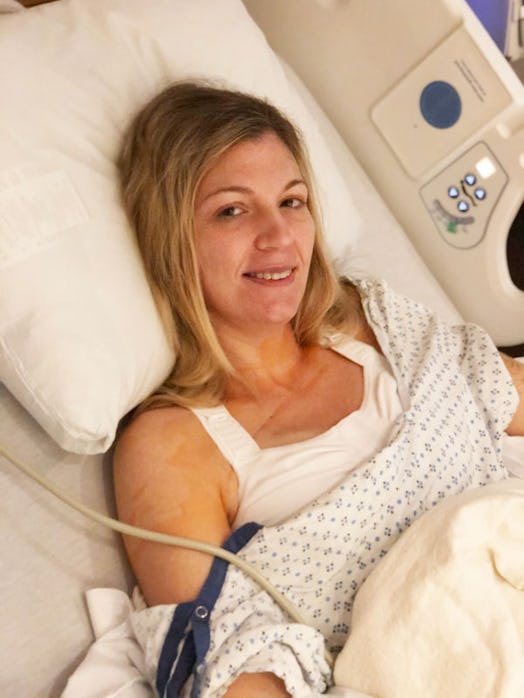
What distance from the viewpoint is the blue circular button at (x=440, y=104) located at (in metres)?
1.63

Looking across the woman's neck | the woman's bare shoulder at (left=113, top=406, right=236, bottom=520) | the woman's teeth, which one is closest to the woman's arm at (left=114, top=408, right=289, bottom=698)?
the woman's bare shoulder at (left=113, top=406, right=236, bottom=520)

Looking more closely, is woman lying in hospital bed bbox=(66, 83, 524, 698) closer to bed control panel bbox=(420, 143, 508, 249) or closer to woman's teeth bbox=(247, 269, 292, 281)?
woman's teeth bbox=(247, 269, 292, 281)

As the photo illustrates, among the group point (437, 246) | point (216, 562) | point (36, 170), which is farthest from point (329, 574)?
point (437, 246)

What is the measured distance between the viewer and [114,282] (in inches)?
48.1

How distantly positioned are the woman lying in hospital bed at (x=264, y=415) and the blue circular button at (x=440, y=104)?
39cm

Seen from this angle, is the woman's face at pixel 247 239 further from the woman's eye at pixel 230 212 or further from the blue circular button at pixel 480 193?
the blue circular button at pixel 480 193

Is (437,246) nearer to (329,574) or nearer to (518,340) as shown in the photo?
(518,340)

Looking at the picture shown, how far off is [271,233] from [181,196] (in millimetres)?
153

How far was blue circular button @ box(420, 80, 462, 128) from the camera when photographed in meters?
1.63

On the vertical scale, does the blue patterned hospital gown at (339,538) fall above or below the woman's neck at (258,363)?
below

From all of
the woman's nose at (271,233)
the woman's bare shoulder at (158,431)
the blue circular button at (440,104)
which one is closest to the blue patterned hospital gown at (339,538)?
the woman's bare shoulder at (158,431)

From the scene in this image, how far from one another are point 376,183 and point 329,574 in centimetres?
99

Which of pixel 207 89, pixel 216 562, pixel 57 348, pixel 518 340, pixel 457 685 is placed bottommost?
pixel 518 340

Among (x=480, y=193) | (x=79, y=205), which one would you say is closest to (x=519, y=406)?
(x=480, y=193)
